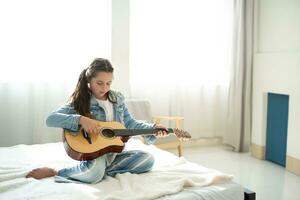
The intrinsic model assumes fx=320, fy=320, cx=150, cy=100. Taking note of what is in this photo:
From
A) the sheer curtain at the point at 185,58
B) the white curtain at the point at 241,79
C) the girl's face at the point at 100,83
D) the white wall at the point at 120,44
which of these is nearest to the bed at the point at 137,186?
the girl's face at the point at 100,83

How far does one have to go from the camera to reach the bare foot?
1.79 metres

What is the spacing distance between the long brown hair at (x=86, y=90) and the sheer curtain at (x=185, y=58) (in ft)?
6.09

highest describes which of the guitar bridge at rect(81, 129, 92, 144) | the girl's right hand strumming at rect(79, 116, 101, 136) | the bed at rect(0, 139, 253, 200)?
the girl's right hand strumming at rect(79, 116, 101, 136)

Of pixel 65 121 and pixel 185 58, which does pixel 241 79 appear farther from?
pixel 65 121

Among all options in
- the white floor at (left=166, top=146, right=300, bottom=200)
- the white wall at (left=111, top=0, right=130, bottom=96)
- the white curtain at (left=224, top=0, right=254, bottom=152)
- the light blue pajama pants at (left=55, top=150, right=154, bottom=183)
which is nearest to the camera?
the light blue pajama pants at (left=55, top=150, right=154, bottom=183)

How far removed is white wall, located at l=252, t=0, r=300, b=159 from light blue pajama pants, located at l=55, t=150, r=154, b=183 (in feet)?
6.97

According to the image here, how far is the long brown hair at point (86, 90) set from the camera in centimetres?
192

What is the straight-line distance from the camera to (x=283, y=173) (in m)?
3.35

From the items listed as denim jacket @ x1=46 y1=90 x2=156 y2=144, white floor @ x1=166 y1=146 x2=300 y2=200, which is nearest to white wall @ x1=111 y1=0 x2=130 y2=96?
white floor @ x1=166 y1=146 x2=300 y2=200

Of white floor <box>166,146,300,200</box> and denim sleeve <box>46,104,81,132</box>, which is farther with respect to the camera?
white floor <box>166,146,300,200</box>

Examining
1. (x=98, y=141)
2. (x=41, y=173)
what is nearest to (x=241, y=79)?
(x=98, y=141)

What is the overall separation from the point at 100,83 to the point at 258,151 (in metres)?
2.70

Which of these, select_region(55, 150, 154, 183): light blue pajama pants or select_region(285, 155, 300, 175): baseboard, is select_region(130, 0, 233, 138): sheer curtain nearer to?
select_region(285, 155, 300, 175): baseboard

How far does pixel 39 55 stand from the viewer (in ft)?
10.9
